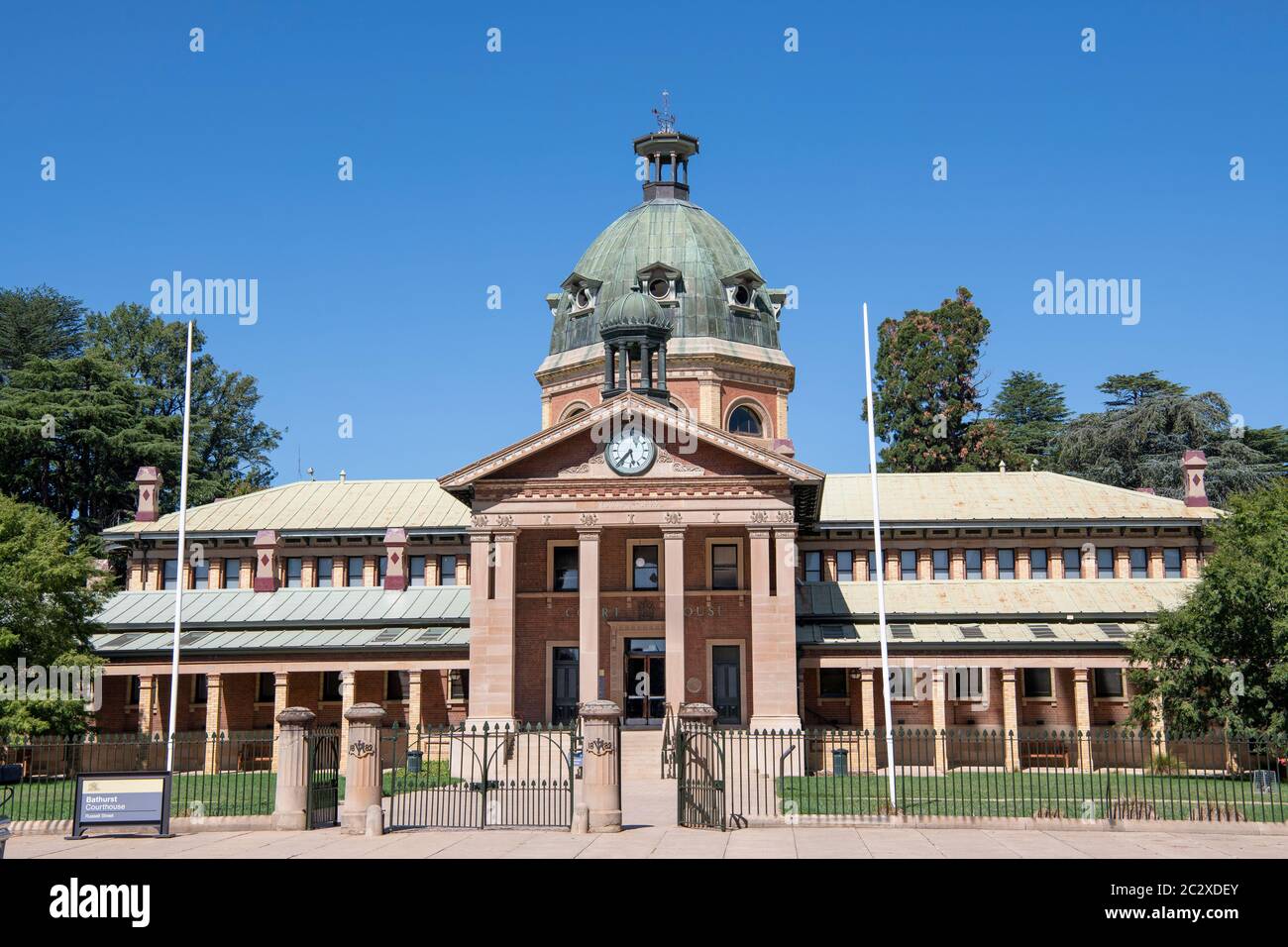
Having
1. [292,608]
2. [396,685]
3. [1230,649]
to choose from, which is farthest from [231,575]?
[1230,649]

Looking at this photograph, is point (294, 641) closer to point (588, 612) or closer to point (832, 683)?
point (588, 612)

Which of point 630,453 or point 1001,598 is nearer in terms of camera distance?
point 630,453

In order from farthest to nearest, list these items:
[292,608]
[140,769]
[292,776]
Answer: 1. [292,608]
2. [140,769]
3. [292,776]

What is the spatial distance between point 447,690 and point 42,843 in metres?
29.4

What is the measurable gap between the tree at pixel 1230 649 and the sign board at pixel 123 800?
1111 inches

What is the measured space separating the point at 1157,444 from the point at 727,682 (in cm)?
3834

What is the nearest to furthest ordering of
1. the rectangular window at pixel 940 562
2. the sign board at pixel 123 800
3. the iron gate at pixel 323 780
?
the sign board at pixel 123 800 < the iron gate at pixel 323 780 < the rectangular window at pixel 940 562

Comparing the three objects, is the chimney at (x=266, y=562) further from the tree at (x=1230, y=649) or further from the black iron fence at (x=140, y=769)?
the tree at (x=1230, y=649)

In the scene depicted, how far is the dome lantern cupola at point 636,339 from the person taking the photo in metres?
50.8

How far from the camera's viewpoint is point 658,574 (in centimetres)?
5122

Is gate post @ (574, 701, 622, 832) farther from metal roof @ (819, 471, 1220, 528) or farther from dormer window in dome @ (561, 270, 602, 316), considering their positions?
dormer window in dome @ (561, 270, 602, 316)

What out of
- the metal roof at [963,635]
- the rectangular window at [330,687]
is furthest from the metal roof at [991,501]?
the rectangular window at [330,687]
